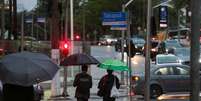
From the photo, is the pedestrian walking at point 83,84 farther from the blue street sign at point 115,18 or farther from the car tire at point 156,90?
the blue street sign at point 115,18

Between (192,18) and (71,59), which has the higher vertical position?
(192,18)

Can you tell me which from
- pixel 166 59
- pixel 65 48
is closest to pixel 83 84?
pixel 65 48

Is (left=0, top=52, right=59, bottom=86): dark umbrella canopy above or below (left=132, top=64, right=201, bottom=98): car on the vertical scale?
above

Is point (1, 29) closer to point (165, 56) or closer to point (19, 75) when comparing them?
point (165, 56)

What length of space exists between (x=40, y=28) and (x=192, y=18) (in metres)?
64.7

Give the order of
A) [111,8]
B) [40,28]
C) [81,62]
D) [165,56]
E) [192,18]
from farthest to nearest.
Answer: [111,8], [40,28], [165,56], [81,62], [192,18]

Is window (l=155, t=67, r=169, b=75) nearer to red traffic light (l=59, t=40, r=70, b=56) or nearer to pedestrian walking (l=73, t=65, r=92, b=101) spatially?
red traffic light (l=59, t=40, r=70, b=56)

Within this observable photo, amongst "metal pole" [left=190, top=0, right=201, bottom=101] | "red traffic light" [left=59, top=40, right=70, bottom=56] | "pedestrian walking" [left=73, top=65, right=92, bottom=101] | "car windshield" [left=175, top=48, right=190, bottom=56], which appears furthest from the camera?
"car windshield" [left=175, top=48, right=190, bottom=56]

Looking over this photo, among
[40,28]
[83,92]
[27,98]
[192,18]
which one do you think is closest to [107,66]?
[83,92]

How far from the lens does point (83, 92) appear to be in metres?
16.6

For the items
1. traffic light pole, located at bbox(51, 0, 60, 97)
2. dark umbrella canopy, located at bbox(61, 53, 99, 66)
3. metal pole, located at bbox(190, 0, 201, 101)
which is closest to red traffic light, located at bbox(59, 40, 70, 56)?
traffic light pole, located at bbox(51, 0, 60, 97)

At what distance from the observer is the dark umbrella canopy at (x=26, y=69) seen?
1068cm

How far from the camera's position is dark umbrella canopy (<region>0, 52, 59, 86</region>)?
1068 centimetres

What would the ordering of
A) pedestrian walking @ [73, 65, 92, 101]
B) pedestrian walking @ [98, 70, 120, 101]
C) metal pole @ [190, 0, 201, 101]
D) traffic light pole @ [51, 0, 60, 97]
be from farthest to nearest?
1. traffic light pole @ [51, 0, 60, 97]
2. pedestrian walking @ [98, 70, 120, 101]
3. pedestrian walking @ [73, 65, 92, 101]
4. metal pole @ [190, 0, 201, 101]
